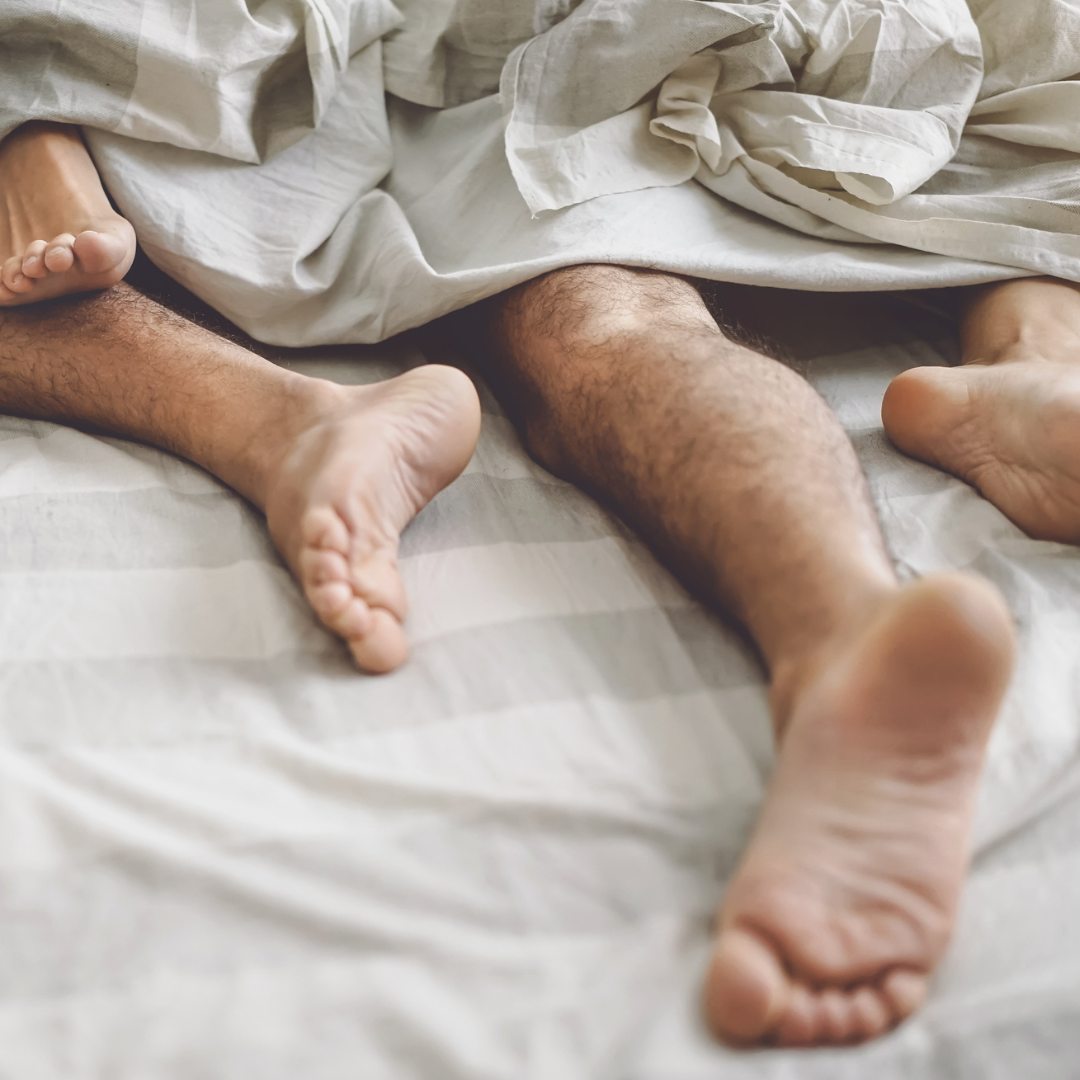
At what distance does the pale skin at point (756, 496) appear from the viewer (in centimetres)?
41

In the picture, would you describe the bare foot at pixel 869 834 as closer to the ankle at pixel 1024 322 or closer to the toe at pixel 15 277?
the ankle at pixel 1024 322

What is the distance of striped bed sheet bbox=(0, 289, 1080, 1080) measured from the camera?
400mm

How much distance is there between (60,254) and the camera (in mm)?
739

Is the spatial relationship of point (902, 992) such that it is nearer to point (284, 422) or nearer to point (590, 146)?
point (284, 422)

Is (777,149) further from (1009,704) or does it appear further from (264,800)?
(264,800)

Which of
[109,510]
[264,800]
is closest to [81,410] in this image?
[109,510]

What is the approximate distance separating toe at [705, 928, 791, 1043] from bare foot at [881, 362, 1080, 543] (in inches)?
16.9

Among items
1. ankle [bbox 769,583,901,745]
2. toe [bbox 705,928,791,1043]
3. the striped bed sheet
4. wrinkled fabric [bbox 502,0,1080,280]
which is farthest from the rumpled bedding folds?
toe [bbox 705,928,791,1043]

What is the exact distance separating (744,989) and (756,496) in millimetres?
289

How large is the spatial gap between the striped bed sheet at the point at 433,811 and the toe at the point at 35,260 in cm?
18

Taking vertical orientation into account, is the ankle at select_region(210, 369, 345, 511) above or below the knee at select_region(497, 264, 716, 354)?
below

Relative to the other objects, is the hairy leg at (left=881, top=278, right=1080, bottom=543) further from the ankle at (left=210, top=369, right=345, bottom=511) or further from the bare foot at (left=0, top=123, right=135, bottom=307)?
the bare foot at (left=0, top=123, right=135, bottom=307)

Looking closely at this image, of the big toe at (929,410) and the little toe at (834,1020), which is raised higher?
the big toe at (929,410)

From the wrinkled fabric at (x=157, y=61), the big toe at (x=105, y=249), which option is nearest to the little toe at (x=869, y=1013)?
the big toe at (x=105, y=249)
